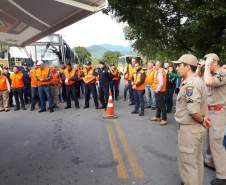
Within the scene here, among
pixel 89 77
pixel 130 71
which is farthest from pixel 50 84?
pixel 130 71

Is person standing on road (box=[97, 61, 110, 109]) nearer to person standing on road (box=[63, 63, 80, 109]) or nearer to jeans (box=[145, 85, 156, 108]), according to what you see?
person standing on road (box=[63, 63, 80, 109])

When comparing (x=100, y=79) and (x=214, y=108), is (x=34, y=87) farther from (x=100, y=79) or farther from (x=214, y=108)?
(x=214, y=108)

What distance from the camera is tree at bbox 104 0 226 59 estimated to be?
11.7 meters

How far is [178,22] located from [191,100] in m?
11.3

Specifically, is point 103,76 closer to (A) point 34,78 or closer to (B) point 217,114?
(A) point 34,78

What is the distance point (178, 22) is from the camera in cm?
1464

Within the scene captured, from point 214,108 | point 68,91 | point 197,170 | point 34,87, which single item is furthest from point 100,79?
point 197,170

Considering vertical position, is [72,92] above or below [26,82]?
below

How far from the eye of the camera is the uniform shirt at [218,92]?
4840 millimetres

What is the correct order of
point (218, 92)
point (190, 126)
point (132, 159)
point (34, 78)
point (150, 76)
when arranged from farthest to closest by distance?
1. point (34, 78)
2. point (150, 76)
3. point (132, 159)
4. point (218, 92)
5. point (190, 126)

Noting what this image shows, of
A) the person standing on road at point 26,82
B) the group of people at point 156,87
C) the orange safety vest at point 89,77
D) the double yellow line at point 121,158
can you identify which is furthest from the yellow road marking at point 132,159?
the person standing on road at point 26,82

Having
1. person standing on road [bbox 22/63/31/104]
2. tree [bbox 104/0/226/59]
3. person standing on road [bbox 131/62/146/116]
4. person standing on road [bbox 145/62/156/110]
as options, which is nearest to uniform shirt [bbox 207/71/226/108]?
person standing on road [bbox 131/62/146/116]

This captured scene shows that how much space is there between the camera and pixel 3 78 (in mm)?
13008

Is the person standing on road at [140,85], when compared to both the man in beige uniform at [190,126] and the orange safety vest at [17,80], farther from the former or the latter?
the man in beige uniform at [190,126]
